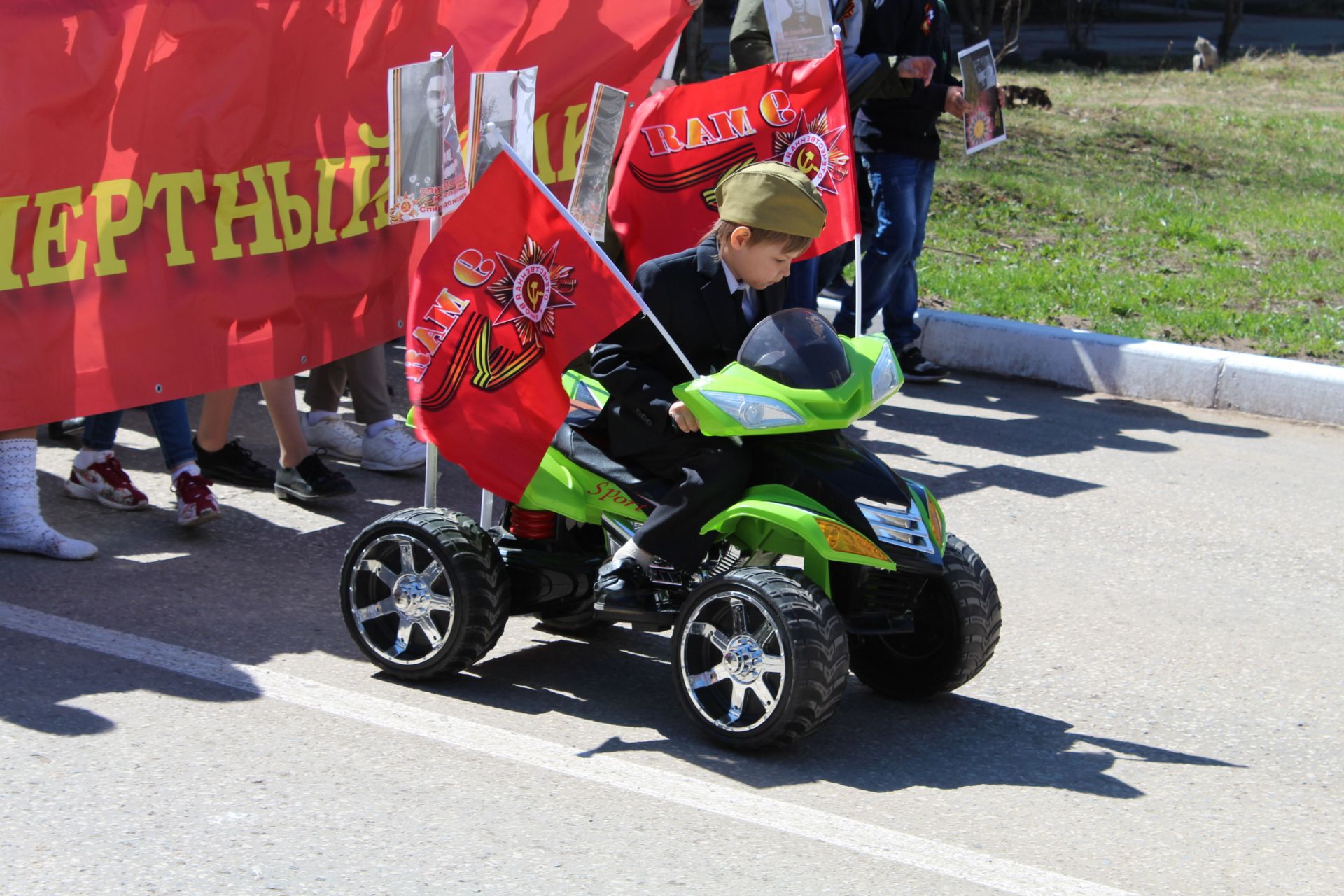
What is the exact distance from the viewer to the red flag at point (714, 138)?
6230 mm

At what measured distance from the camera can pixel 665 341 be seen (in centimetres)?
462

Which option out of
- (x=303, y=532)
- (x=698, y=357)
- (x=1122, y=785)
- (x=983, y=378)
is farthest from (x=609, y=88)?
(x=983, y=378)

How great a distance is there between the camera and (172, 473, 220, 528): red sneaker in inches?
238

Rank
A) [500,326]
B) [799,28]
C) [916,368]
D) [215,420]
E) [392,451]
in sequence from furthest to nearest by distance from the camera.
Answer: [916,368] → [799,28] → [392,451] → [215,420] → [500,326]

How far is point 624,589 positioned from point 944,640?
93 centimetres

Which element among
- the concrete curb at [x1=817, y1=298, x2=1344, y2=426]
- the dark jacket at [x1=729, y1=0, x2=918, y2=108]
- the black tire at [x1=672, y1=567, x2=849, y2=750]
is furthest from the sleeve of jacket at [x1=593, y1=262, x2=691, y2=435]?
the concrete curb at [x1=817, y1=298, x2=1344, y2=426]

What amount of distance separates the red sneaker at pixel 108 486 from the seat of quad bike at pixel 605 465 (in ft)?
7.81

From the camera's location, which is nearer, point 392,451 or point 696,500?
point 696,500

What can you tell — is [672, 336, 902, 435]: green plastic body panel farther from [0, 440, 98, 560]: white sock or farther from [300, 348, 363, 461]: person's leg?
[300, 348, 363, 461]: person's leg

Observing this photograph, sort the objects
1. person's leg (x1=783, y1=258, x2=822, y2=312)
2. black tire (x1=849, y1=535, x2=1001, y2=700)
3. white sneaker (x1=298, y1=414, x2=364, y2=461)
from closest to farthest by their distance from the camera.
Result: black tire (x1=849, y1=535, x2=1001, y2=700), white sneaker (x1=298, y1=414, x2=364, y2=461), person's leg (x1=783, y1=258, x2=822, y2=312)

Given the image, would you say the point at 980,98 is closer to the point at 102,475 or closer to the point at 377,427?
the point at 377,427

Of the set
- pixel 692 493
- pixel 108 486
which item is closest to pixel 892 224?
pixel 108 486

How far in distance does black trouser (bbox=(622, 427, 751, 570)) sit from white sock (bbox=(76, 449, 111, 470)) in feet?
9.53

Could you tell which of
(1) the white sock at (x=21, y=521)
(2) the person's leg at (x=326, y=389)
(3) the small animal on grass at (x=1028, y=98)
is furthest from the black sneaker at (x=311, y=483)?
(3) the small animal on grass at (x=1028, y=98)
